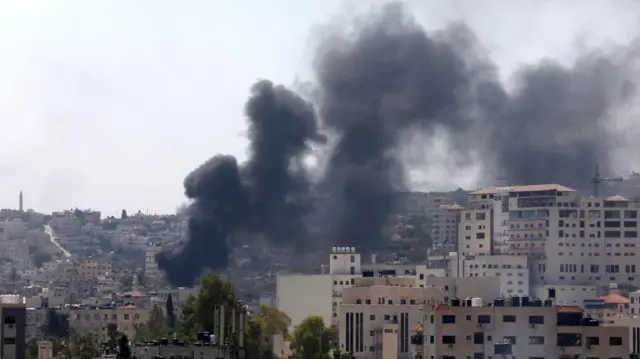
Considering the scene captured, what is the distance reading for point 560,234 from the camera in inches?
4215

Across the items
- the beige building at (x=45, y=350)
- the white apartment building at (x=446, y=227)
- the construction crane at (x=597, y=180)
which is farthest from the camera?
the white apartment building at (x=446, y=227)

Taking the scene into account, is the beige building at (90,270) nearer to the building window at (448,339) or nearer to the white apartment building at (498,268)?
the white apartment building at (498,268)

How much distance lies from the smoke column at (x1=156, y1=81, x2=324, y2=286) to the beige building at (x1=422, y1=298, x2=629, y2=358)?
2298 inches

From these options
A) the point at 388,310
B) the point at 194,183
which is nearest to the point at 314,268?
the point at 194,183

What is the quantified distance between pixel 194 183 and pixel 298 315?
30889 mm

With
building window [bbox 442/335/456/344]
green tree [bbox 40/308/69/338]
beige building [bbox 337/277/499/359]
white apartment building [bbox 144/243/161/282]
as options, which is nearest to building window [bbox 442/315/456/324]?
building window [bbox 442/335/456/344]

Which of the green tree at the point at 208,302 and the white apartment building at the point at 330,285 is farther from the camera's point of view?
the white apartment building at the point at 330,285

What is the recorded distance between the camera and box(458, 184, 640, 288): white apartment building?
105375 mm

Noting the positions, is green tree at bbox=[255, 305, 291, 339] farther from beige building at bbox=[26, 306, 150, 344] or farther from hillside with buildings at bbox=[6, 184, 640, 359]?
beige building at bbox=[26, 306, 150, 344]

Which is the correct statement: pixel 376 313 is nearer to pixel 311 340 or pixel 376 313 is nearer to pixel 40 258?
pixel 311 340

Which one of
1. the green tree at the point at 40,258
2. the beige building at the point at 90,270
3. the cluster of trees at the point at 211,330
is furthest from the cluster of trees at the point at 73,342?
the green tree at the point at 40,258

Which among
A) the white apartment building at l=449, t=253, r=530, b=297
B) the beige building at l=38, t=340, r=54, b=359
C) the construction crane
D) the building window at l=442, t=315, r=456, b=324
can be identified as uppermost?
the construction crane

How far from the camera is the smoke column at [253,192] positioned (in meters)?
116

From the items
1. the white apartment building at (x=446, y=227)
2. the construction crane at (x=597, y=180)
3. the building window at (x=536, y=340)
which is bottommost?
the building window at (x=536, y=340)
